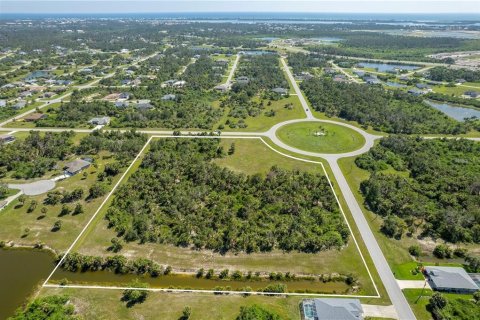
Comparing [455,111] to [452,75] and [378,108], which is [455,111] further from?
[452,75]

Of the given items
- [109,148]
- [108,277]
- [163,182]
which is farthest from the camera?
[109,148]

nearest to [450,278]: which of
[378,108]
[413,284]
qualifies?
[413,284]

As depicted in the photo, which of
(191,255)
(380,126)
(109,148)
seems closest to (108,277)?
(191,255)

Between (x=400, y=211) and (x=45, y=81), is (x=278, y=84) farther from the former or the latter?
(x=45, y=81)

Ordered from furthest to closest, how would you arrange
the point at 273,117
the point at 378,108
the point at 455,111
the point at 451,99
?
the point at 451,99 < the point at 455,111 < the point at 378,108 < the point at 273,117

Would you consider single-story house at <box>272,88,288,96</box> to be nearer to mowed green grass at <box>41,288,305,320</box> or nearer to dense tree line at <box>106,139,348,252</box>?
dense tree line at <box>106,139,348,252</box>
